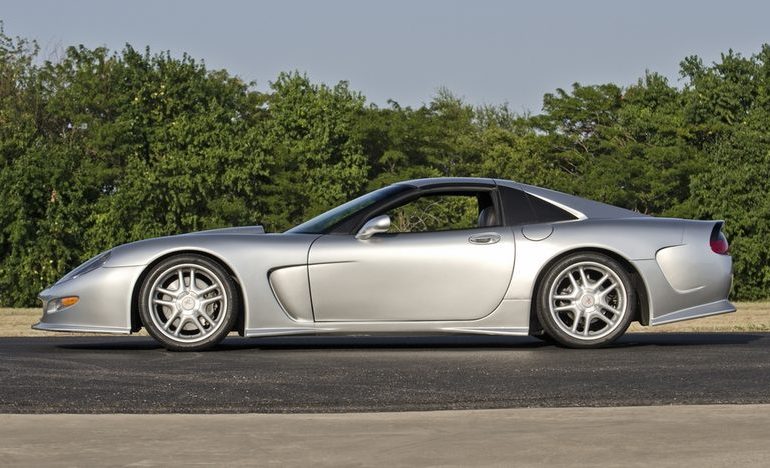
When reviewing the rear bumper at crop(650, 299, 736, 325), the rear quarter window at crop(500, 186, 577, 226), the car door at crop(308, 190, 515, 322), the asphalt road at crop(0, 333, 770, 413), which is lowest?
the asphalt road at crop(0, 333, 770, 413)

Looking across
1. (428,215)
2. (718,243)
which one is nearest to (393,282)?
(718,243)

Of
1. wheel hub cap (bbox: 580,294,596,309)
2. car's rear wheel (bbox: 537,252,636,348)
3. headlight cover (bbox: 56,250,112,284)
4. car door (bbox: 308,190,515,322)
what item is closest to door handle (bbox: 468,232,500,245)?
car door (bbox: 308,190,515,322)

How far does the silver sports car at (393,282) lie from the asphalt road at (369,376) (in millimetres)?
214

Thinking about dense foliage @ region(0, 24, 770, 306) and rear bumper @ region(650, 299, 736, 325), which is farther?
dense foliage @ region(0, 24, 770, 306)

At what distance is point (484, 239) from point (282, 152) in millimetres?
55248

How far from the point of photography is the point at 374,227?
9.23 metres

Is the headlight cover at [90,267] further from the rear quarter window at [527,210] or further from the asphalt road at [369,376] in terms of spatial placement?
the rear quarter window at [527,210]

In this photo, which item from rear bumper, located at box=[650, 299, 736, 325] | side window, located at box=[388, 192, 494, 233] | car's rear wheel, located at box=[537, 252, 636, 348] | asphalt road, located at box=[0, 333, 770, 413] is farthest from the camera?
side window, located at box=[388, 192, 494, 233]

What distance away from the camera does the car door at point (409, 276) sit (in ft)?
30.2

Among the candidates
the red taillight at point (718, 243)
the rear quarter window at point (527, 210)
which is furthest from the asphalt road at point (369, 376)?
the rear quarter window at point (527, 210)

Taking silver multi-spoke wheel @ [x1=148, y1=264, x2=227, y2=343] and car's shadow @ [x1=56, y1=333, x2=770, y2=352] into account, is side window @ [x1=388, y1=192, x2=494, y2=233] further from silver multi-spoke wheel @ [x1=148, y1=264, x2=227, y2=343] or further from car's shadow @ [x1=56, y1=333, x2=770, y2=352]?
silver multi-spoke wheel @ [x1=148, y1=264, x2=227, y2=343]

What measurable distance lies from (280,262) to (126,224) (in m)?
49.0

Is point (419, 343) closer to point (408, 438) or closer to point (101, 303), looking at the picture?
point (101, 303)

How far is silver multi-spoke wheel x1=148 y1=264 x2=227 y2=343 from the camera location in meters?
9.19
